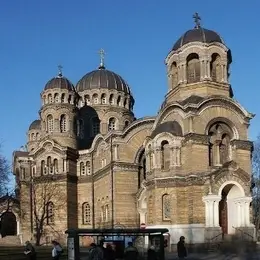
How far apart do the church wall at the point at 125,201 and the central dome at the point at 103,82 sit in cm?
1620

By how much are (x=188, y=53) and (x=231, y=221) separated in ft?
40.2

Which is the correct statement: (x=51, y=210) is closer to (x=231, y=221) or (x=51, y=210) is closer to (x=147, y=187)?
(x=147, y=187)

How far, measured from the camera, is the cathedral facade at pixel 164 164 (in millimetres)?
37594

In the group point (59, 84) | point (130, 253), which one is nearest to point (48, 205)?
point (59, 84)

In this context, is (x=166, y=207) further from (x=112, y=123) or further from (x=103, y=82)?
(x=103, y=82)

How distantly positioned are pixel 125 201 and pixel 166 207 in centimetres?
774

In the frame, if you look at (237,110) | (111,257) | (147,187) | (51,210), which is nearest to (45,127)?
(51,210)

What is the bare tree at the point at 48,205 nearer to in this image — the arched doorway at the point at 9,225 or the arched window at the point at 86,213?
the arched window at the point at 86,213

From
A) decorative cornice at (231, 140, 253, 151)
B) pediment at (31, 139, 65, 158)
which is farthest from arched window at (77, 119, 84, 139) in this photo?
decorative cornice at (231, 140, 253, 151)

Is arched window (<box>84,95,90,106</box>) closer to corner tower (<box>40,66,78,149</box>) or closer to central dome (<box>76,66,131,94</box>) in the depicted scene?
central dome (<box>76,66,131,94</box>)

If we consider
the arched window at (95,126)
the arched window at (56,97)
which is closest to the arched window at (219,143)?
the arched window at (56,97)

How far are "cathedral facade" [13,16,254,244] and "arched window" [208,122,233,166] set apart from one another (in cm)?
7

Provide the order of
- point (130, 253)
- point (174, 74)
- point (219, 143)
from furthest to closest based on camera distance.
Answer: point (174, 74), point (219, 143), point (130, 253)

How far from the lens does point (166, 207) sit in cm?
3831
